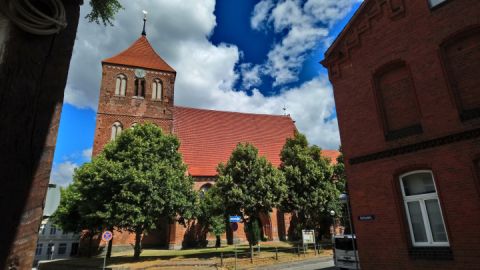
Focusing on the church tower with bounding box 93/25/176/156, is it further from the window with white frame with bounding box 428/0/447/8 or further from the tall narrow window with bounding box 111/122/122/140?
the window with white frame with bounding box 428/0/447/8

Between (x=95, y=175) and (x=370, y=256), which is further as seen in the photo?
(x=95, y=175)

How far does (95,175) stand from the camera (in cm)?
2039

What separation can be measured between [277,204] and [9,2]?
20556 mm

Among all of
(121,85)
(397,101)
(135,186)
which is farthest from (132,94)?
(397,101)

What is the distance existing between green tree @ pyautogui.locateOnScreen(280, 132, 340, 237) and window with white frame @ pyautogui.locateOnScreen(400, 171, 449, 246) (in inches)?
562

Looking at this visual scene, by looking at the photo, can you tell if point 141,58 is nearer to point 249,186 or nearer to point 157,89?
point 157,89

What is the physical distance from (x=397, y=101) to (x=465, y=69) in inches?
77.2

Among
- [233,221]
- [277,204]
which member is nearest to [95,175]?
[233,221]

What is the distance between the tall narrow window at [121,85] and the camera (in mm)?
33125

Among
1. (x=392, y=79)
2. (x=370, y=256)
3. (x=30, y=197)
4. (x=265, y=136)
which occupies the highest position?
(x=265, y=136)

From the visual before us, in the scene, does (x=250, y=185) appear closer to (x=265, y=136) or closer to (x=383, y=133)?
(x=383, y=133)

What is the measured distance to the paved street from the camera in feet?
55.4

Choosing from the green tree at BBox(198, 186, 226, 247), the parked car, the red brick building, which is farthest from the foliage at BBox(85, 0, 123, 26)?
the green tree at BBox(198, 186, 226, 247)

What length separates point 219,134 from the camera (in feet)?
125
